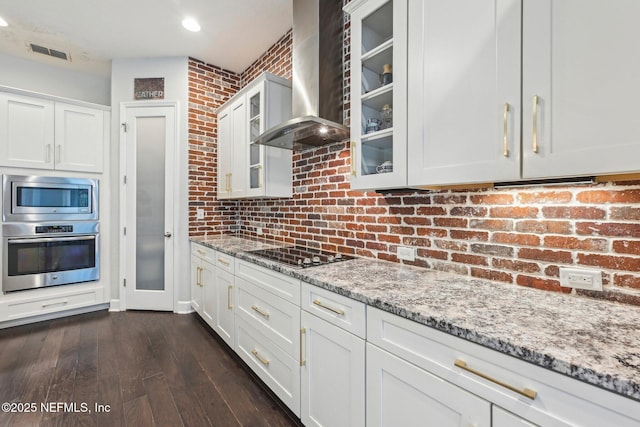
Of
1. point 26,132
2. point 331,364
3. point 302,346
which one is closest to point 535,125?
point 331,364

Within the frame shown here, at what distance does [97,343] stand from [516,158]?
3481 mm

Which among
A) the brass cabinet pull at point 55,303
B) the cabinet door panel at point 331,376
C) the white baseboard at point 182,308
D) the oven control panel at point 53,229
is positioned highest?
the oven control panel at point 53,229

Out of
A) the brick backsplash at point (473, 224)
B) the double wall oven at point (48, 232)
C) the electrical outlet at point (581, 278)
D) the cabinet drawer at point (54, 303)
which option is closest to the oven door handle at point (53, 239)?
the double wall oven at point (48, 232)

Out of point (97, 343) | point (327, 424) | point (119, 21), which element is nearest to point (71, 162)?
point (119, 21)

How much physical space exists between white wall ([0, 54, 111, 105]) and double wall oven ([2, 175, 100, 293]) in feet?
4.20

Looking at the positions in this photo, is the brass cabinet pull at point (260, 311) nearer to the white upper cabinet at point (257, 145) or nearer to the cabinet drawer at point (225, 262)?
the cabinet drawer at point (225, 262)

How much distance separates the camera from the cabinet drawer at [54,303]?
2.94m

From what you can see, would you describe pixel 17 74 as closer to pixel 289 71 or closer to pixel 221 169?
pixel 221 169

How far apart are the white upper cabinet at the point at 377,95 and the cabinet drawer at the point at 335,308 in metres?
0.66

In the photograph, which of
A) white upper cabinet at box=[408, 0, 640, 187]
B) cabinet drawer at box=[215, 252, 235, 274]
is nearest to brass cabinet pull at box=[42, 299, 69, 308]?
cabinet drawer at box=[215, 252, 235, 274]

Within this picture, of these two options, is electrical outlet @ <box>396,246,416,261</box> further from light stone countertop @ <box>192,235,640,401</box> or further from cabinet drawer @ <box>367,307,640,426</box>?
cabinet drawer @ <box>367,307,640,426</box>

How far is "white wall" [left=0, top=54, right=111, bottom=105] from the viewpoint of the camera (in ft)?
10.9

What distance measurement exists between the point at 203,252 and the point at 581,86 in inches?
120

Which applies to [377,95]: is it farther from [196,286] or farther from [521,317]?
[196,286]
